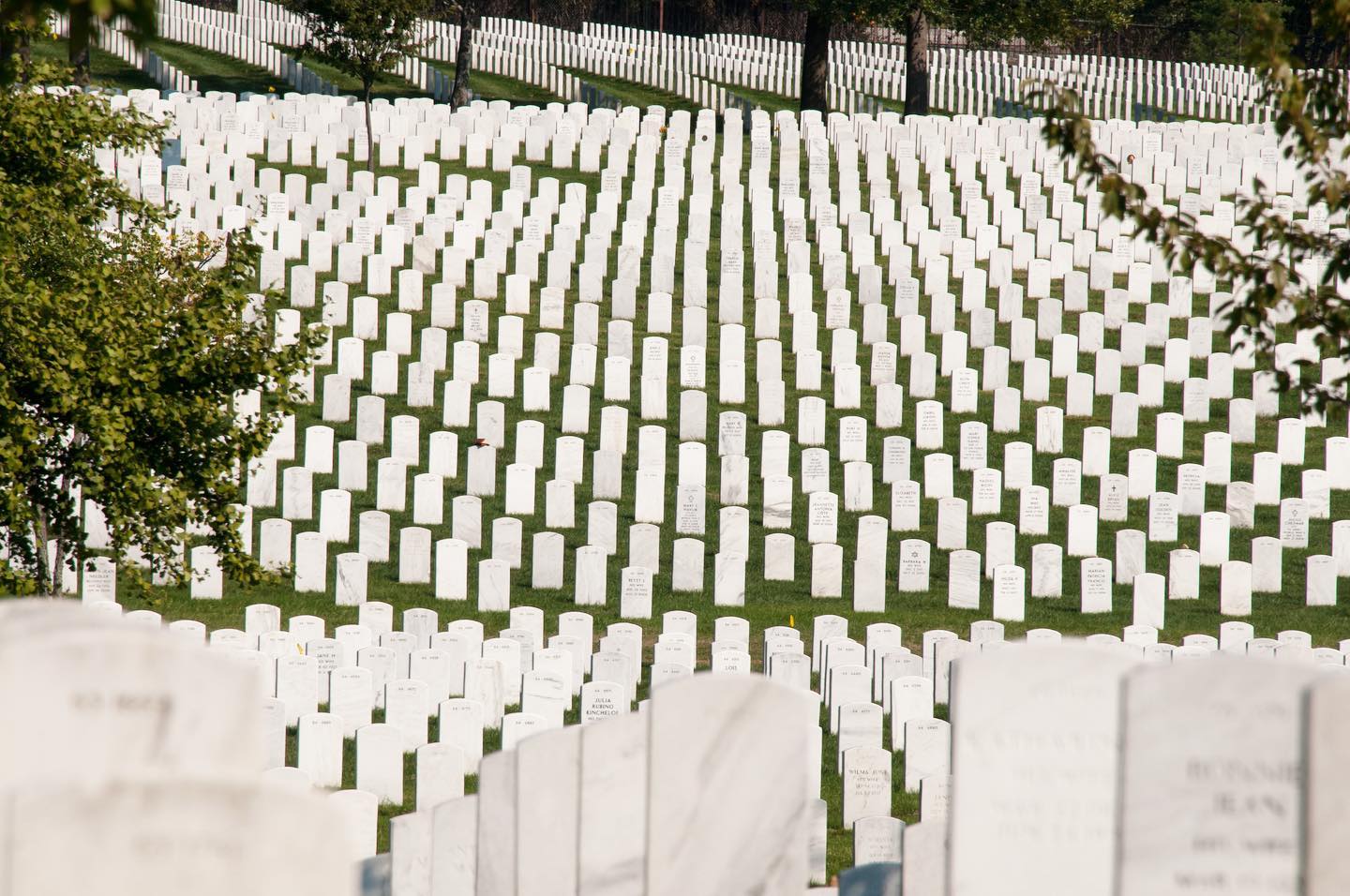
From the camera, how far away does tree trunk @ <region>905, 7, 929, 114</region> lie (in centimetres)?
3609

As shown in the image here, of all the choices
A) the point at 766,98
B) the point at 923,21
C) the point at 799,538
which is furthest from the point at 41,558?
the point at 766,98

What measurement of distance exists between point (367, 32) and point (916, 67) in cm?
1308

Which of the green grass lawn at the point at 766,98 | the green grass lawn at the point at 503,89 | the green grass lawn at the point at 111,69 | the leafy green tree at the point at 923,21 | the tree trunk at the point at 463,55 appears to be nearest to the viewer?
the leafy green tree at the point at 923,21

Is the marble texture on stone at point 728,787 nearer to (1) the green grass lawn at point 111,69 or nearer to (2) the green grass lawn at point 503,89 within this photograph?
(1) the green grass lawn at point 111,69

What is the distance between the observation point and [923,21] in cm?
3734

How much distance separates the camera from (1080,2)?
1441 inches

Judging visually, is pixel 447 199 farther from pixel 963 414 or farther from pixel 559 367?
pixel 963 414

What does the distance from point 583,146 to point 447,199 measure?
4766 millimetres

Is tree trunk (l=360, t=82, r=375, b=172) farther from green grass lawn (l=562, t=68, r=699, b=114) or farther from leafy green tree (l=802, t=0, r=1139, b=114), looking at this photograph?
green grass lawn (l=562, t=68, r=699, b=114)

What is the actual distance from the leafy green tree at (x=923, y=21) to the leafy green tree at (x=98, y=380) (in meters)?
24.5

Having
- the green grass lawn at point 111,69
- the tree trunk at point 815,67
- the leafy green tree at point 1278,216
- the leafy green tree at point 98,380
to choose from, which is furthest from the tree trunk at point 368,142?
the leafy green tree at point 1278,216

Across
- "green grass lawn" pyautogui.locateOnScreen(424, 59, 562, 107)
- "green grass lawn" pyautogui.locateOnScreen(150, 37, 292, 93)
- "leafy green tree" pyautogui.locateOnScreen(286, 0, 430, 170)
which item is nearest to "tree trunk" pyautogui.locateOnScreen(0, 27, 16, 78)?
"leafy green tree" pyautogui.locateOnScreen(286, 0, 430, 170)

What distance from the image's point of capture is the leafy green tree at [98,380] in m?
11.1

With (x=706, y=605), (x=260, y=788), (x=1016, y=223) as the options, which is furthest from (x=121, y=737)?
(x=1016, y=223)
